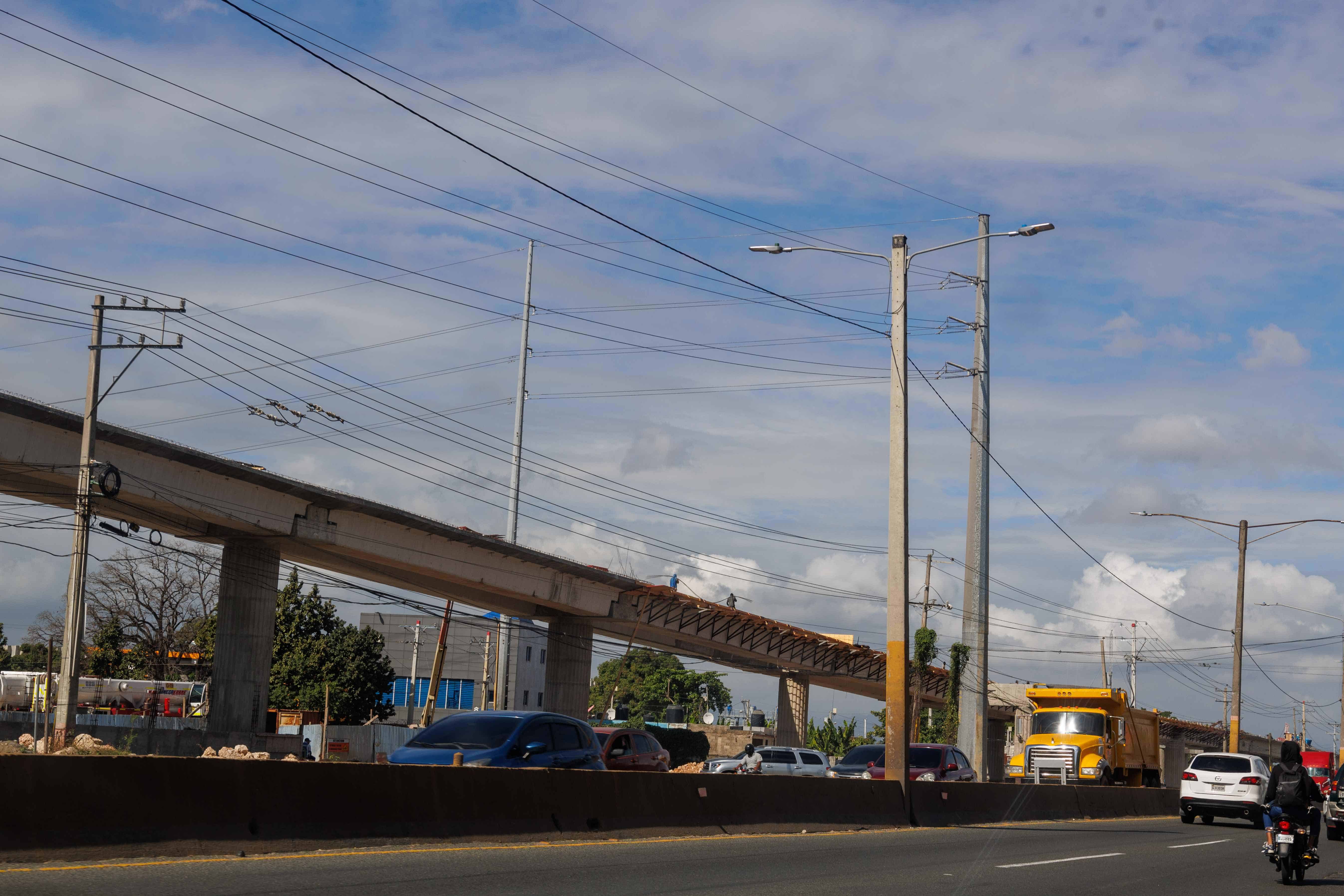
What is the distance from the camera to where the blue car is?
54.2ft

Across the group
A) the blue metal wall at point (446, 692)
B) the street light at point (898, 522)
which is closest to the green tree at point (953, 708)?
the street light at point (898, 522)

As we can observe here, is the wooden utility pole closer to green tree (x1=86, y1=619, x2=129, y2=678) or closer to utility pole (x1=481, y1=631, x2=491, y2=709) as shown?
utility pole (x1=481, y1=631, x2=491, y2=709)

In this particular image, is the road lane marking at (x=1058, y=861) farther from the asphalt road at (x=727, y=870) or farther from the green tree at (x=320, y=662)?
the green tree at (x=320, y=662)

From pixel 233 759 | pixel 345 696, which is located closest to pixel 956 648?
pixel 345 696

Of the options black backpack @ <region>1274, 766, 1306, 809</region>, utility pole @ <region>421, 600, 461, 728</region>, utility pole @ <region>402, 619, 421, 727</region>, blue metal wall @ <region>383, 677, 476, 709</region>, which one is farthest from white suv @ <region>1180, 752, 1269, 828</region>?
blue metal wall @ <region>383, 677, 476, 709</region>

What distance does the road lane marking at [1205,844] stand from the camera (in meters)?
21.5

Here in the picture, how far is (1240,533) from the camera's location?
161 feet

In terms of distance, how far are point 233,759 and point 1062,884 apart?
333 inches

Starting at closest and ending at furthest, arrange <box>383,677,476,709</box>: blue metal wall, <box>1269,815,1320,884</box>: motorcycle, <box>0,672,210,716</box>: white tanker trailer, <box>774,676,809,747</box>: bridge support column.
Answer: <box>1269,815,1320,884</box>: motorcycle
<box>0,672,210,716</box>: white tanker trailer
<box>774,676,809,747</box>: bridge support column
<box>383,677,476,709</box>: blue metal wall

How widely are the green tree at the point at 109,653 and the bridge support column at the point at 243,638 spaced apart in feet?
114

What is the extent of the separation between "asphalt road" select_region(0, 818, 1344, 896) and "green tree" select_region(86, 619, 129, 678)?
6811 centimetres

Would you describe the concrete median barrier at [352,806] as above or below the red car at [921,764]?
above

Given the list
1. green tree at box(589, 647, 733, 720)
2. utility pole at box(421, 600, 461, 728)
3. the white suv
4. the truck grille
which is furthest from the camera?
green tree at box(589, 647, 733, 720)

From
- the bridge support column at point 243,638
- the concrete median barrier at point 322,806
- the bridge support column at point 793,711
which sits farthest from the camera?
the bridge support column at point 793,711
